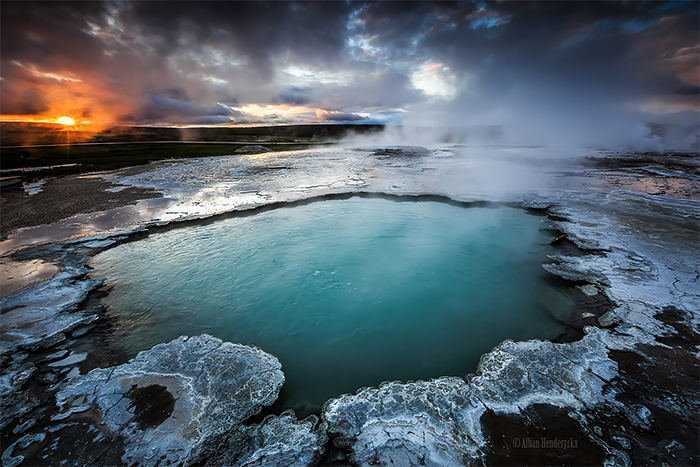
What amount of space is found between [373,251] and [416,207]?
282 cm

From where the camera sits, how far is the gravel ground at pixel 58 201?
7084mm

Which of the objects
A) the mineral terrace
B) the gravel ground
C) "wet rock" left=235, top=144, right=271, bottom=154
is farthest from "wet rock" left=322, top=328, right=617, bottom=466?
"wet rock" left=235, top=144, right=271, bottom=154

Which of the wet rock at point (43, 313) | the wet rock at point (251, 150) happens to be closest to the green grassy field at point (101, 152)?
the wet rock at point (251, 150)

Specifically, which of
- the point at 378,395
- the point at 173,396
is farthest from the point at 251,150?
the point at 378,395

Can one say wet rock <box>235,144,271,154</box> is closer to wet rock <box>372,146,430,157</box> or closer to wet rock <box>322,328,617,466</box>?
wet rock <box>372,146,430,157</box>

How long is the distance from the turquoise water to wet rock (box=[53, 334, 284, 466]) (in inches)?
11.5

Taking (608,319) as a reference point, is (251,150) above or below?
below

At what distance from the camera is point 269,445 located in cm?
208

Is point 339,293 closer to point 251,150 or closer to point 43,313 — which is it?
point 43,313

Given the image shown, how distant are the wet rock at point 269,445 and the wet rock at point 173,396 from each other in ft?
0.35

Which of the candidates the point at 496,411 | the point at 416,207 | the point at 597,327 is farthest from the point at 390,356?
the point at 416,207

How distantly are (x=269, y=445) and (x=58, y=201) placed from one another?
10.8 meters

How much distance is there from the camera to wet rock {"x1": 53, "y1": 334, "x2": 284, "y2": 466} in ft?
7.01

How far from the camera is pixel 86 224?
6648 millimetres
